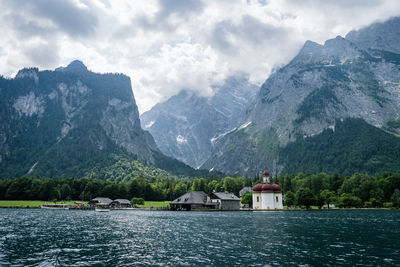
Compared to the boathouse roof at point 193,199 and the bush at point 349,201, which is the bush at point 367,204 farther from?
the boathouse roof at point 193,199

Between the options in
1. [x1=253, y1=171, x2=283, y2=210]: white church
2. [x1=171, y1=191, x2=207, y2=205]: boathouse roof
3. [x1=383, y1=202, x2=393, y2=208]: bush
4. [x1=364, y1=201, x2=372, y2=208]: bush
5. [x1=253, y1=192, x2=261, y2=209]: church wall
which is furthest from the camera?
[x1=253, y1=192, x2=261, y2=209]: church wall

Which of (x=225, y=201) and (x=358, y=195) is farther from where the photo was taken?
(x=358, y=195)

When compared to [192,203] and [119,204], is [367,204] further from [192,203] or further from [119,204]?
[119,204]

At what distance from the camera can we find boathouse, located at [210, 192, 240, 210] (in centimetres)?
16175

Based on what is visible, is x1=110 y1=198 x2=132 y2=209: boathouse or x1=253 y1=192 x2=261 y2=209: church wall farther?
x1=110 y1=198 x2=132 y2=209: boathouse

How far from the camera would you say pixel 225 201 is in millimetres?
162625

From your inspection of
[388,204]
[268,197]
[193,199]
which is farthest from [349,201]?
[193,199]

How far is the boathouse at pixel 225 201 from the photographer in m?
162

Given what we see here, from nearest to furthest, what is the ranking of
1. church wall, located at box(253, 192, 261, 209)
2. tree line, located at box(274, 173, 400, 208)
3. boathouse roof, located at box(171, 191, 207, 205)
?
tree line, located at box(274, 173, 400, 208) → boathouse roof, located at box(171, 191, 207, 205) → church wall, located at box(253, 192, 261, 209)

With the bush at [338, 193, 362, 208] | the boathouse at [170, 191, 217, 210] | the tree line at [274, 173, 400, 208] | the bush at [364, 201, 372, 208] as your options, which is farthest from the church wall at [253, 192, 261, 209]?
the bush at [364, 201, 372, 208]

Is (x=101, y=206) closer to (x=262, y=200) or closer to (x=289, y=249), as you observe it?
(x=262, y=200)

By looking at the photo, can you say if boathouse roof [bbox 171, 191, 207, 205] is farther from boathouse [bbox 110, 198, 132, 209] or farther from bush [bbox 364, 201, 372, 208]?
bush [bbox 364, 201, 372, 208]

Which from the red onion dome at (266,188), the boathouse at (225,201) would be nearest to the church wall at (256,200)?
the red onion dome at (266,188)

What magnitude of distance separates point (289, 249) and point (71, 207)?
153m
